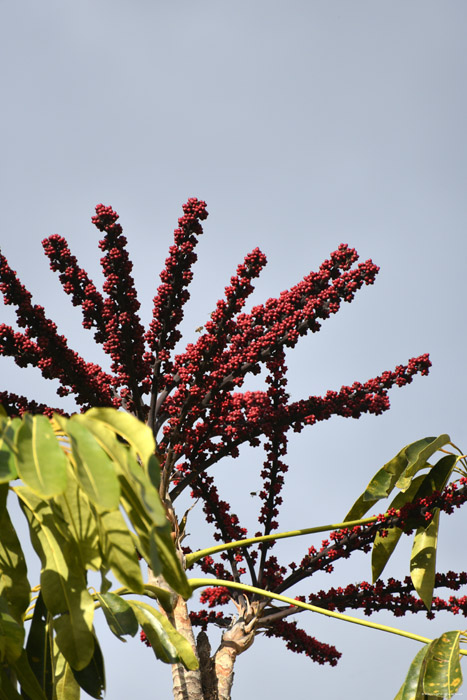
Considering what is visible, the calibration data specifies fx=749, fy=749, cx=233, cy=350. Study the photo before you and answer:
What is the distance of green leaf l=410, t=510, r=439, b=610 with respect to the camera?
3.80 meters

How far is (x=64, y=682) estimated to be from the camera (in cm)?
289

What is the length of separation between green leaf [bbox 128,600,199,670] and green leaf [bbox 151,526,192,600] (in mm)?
1063

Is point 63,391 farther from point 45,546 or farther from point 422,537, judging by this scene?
point 422,537

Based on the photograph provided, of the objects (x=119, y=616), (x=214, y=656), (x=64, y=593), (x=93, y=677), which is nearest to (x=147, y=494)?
(x=64, y=593)

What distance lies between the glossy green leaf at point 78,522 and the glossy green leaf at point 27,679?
46 centimetres

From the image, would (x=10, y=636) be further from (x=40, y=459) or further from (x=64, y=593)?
(x=40, y=459)

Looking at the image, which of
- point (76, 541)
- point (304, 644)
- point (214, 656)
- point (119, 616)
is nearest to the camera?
point (76, 541)

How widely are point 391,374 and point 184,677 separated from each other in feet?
6.94

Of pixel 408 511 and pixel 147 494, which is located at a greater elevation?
pixel 408 511

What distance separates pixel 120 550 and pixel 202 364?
205 centimetres

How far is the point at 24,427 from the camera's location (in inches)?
79.6

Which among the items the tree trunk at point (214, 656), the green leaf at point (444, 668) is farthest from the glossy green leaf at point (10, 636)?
the green leaf at point (444, 668)

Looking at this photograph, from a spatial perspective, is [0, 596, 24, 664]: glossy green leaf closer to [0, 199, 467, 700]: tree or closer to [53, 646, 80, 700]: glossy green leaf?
[53, 646, 80, 700]: glossy green leaf

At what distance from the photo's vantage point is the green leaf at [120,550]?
83.7 inches
